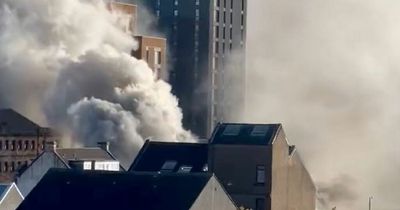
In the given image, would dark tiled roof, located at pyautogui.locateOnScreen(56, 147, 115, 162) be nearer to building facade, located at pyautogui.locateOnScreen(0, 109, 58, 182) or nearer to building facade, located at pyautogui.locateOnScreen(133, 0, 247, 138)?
building facade, located at pyautogui.locateOnScreen(0, 109, 58, 182)

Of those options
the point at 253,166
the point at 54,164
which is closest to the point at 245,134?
the point at 253,166

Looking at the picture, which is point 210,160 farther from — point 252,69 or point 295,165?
point 252,69

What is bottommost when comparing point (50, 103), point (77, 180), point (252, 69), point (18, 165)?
point (77, 180)

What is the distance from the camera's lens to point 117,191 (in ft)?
146

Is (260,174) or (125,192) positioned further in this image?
(260,174)

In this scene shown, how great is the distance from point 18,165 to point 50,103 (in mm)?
14303

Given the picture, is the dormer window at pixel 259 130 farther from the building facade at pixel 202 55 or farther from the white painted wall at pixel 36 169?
the building facade at pixel 202 55

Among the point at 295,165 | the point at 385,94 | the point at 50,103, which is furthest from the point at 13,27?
the point at 295,165

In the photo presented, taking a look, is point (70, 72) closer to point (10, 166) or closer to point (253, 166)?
point (10, 166)

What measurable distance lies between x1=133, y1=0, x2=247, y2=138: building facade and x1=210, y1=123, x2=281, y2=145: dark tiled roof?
2008 inches

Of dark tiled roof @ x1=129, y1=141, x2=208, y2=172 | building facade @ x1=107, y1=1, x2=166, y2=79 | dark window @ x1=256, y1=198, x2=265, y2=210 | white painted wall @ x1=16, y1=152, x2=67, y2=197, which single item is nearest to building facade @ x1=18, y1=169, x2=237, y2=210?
dark window @ x1=256, y1=198, x2=265, y2=210

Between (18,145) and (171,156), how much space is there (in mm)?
25206

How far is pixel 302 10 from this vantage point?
127m

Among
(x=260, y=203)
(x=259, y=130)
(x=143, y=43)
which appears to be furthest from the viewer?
(x=143, y=43)
